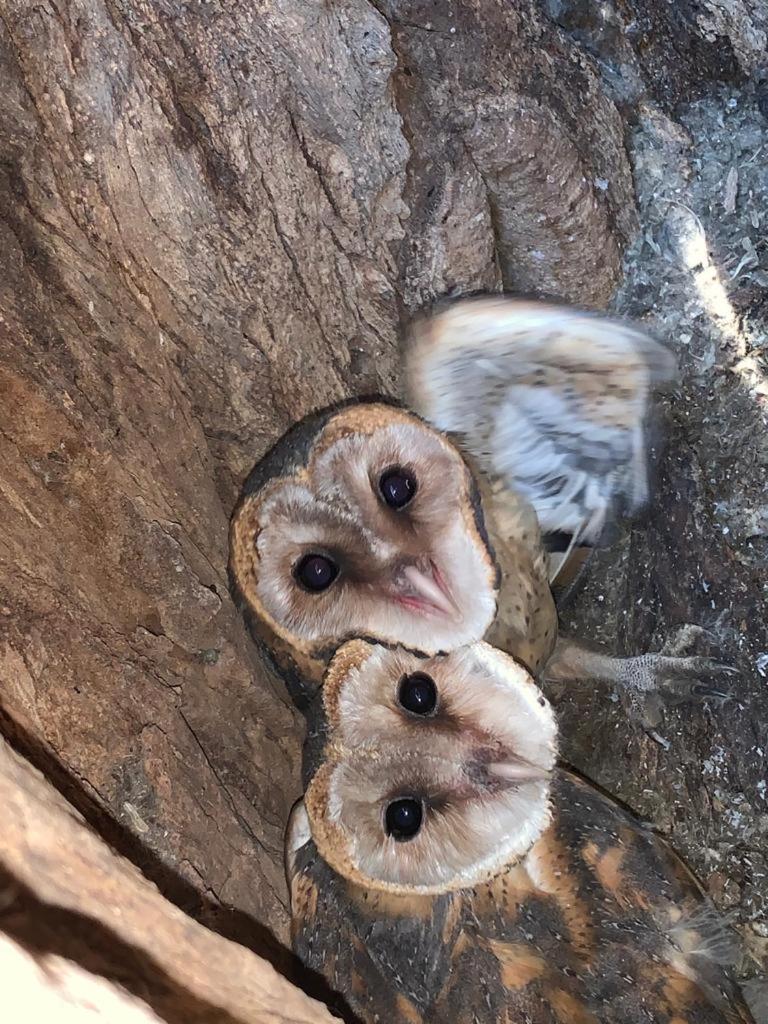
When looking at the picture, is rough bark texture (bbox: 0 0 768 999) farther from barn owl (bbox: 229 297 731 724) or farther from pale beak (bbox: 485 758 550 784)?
pale beak (bbox: 485 758 550 784)

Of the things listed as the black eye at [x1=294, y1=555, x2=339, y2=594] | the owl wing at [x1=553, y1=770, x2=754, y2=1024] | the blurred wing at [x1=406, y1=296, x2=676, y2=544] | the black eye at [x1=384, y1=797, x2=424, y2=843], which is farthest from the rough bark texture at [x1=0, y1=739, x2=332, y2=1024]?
the blurred wing at [x1=406, y1=296, x2=676, y2=544]

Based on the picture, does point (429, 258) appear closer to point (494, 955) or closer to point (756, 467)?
point (756, 467)

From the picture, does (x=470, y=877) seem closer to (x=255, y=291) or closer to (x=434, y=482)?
(x=434, y=482)

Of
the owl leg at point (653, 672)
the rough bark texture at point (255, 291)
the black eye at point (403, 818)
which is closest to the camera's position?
the rough bark texture at point (255, 291)

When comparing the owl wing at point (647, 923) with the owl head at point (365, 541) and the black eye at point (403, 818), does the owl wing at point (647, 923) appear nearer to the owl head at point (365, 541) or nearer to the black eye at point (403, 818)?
the black eye at point (403, 818)

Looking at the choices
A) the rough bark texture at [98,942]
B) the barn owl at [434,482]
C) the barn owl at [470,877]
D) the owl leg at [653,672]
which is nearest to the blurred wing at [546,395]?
the barn owl at [434,482]

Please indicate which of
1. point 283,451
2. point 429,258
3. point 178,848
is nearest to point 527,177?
point 429,258
